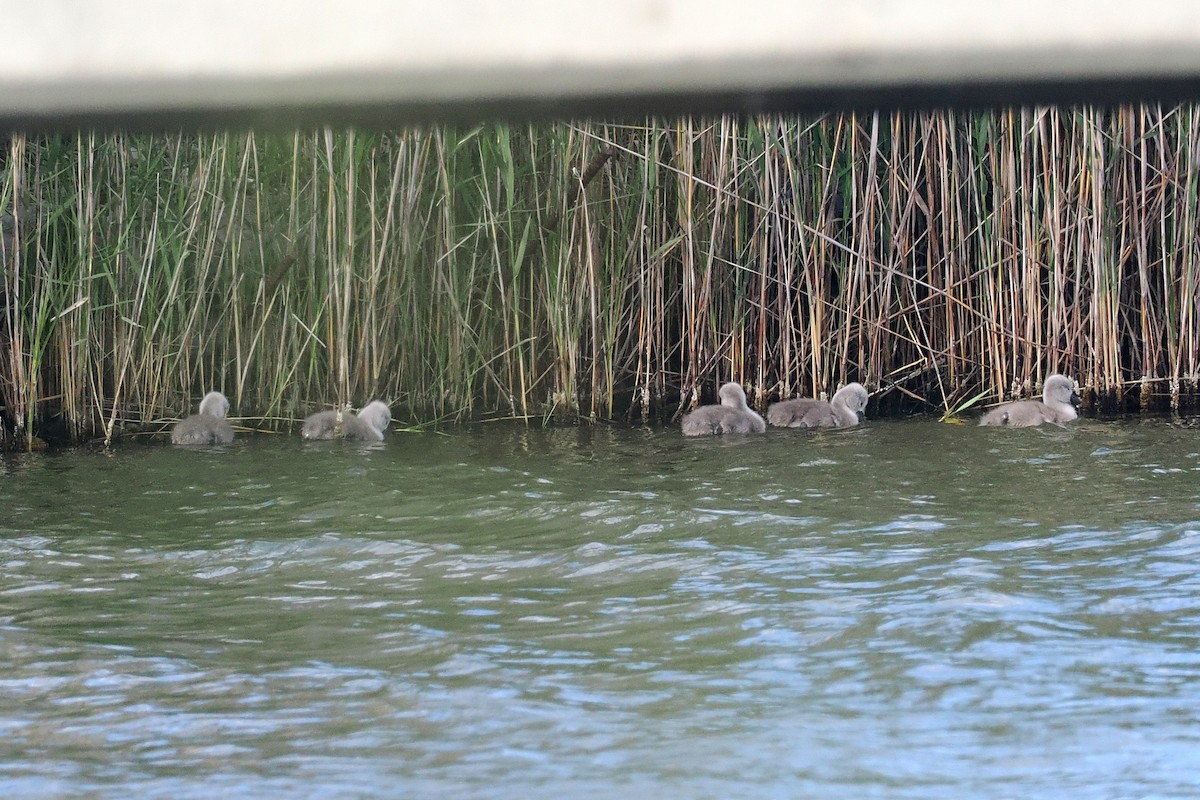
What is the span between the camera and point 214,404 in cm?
595

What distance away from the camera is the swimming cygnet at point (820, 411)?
19.3 feet

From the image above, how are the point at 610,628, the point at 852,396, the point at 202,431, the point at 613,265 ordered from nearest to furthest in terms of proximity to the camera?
1. the point at 610,628
2. the point at 202,431
3. the point at 852,396
4. the point at 613,265

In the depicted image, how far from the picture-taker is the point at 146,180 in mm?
5824

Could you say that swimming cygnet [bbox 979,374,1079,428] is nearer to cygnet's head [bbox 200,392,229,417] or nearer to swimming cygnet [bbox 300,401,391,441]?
swimming cygnet [bbox 300,401,391,441]

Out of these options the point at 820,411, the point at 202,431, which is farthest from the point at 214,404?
the point at 820,411

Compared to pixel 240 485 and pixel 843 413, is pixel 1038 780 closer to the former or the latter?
pixel 240 485

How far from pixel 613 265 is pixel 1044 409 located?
2047mm

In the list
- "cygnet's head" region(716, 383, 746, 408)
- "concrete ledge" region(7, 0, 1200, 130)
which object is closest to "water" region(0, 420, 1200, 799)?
"cygnet's head" region(716, 383, 746, 408)

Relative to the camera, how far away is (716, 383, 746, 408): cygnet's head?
5984 millimetres

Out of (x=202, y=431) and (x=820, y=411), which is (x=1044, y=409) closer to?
(x=820, y=411)

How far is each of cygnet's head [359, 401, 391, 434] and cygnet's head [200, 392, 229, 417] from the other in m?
0.61

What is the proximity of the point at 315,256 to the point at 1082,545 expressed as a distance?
11.9 ft

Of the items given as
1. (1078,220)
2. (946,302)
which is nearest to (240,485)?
(946,302)

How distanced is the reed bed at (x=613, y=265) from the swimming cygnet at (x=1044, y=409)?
27cm
